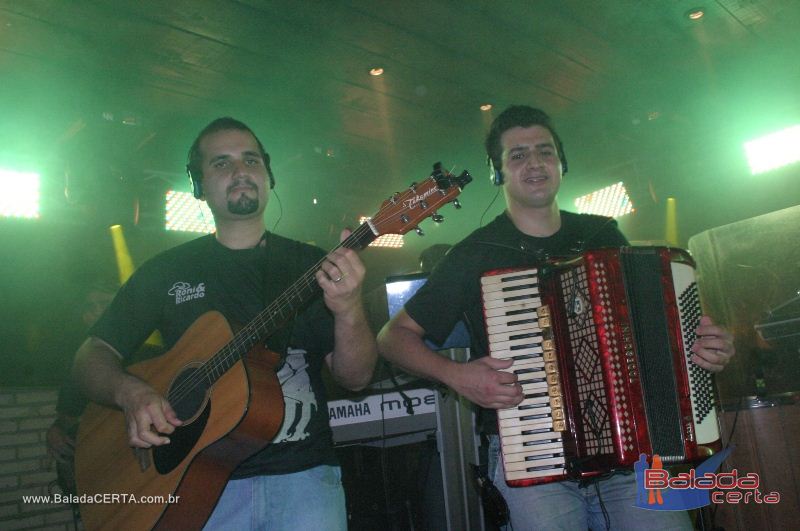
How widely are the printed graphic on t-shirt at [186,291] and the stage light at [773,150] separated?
7993 millimetres

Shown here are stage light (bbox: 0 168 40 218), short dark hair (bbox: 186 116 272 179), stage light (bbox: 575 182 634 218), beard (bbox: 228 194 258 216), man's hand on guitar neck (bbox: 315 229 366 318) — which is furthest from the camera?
stage light (bbox: 575 182 634 218)

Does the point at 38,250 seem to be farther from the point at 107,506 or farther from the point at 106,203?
the point at 107,506

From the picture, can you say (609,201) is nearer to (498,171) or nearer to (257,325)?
(498,171)

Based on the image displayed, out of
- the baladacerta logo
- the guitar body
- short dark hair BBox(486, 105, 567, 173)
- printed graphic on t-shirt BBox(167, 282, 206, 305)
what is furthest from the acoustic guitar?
the baladacerta logo

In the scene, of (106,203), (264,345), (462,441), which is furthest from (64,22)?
(462,441)

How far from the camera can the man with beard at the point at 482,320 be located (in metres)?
2.09

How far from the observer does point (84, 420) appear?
2.61 meters

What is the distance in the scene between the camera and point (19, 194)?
6.21 metres

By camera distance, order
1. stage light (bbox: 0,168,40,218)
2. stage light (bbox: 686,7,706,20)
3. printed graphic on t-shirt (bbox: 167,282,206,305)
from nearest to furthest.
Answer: printed graphic on t-shirt (bbox: 167,282,206,305) < stage light (bbox: 686,7,706,20) < stage light (bbox: 0,168,40,218)

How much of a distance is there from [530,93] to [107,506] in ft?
19.5

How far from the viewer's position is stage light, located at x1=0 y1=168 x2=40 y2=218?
20.0ft

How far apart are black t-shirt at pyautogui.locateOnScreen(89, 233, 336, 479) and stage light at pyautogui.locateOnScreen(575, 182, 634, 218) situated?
23.5 feet

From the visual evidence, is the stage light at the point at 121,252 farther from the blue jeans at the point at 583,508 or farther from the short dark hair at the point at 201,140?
the blue jeans at the point at 583,508

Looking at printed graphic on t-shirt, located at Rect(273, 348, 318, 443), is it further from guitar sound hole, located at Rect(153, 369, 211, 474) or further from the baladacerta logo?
the baladacerta logo
